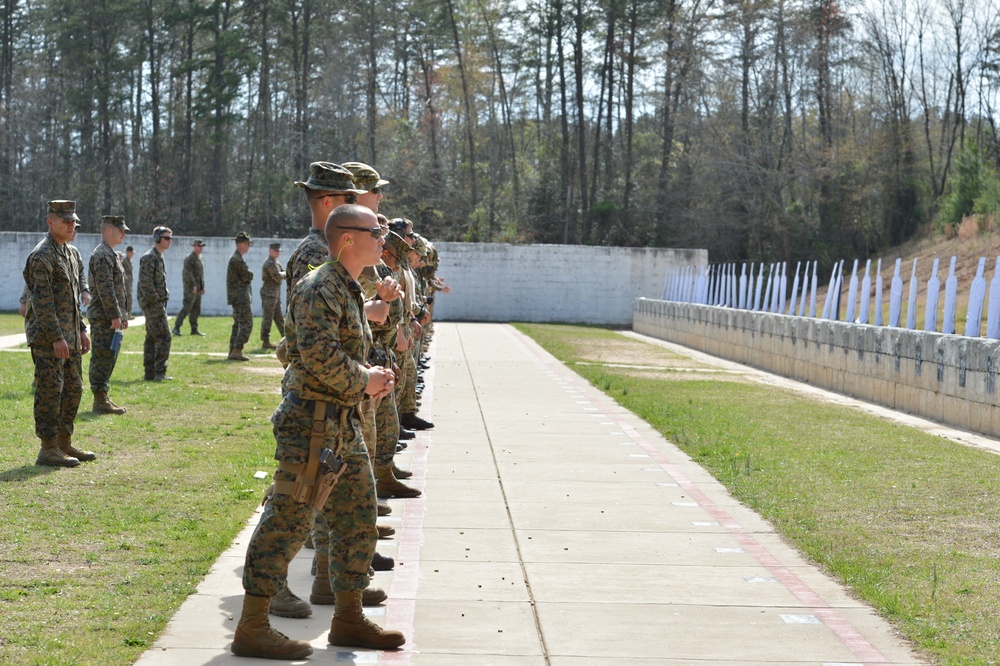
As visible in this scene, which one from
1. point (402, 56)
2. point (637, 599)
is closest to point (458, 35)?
point (402, 56)

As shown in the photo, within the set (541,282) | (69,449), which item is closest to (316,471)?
(69,449)

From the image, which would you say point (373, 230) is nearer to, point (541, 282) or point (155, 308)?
point (155, 308)

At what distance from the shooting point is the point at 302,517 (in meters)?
5.08

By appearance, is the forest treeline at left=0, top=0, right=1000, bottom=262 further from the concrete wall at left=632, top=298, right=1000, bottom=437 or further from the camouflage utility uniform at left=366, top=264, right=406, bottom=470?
the camouflage utility uniform at left=366, top=264, right=406, bottom=470

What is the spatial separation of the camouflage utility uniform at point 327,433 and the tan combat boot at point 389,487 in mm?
3471

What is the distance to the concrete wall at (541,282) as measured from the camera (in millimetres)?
42688

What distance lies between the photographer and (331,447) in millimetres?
5129

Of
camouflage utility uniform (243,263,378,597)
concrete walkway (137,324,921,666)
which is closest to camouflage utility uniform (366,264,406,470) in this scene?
concrete walkway (137,324,921,666)

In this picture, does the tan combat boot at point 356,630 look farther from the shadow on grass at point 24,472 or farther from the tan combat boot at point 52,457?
the tan combat boot at point 52,457

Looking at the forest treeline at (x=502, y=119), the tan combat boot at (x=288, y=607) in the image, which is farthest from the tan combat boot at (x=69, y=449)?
the forest treeline at (x=502, y=119)

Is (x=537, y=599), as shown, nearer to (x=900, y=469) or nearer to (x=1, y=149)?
(x=900, y=469)

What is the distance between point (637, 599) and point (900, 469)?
505cm

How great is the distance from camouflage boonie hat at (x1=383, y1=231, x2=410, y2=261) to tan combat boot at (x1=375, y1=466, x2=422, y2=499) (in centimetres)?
157

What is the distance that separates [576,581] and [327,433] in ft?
6.76
